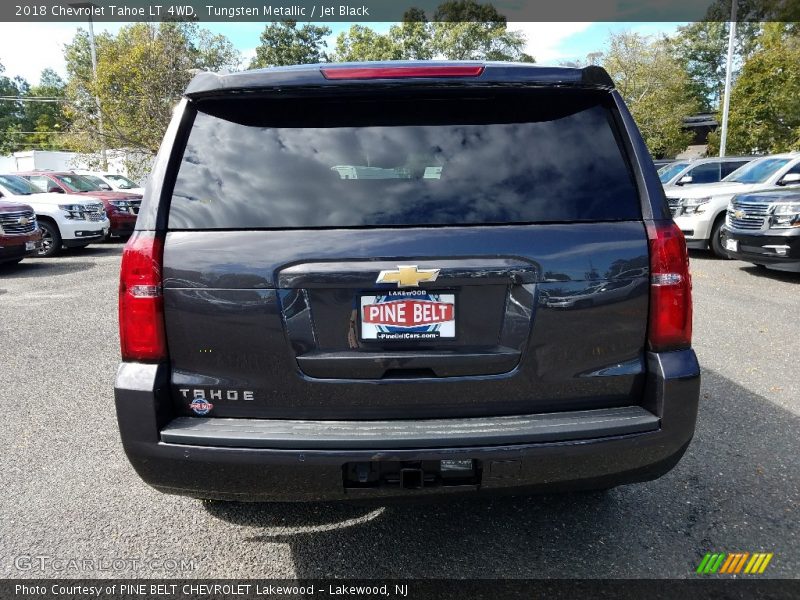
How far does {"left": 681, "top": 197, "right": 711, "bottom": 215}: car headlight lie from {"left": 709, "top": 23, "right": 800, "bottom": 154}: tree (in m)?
18.6

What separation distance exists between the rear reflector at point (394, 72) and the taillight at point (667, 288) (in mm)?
883

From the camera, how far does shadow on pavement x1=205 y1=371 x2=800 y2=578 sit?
101 inches

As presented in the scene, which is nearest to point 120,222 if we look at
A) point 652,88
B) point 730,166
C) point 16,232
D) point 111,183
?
point 111,183

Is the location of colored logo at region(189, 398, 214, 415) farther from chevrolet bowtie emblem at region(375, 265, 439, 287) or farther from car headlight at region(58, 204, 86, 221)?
car headlight at region(58, 204, 86, 221)

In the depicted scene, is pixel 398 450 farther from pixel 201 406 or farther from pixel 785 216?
pixel 785 216

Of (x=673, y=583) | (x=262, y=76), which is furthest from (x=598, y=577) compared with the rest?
(x=262, y=76)

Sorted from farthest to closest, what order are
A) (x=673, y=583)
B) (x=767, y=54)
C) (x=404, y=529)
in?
(x=767, y=54)
(x=404, y=529)
(x=673, y=583)

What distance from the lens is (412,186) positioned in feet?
7.12

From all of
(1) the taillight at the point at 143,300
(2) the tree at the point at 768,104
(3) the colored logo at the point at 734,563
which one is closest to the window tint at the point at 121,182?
(1) the taillight at the point at 143,300

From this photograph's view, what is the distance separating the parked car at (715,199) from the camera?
35.8 feet


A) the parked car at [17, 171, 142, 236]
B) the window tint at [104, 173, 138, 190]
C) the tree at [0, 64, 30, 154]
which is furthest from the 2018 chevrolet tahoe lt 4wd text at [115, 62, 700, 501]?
the tree at [0, 64, 30, 154]

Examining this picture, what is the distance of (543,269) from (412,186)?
0.56 m

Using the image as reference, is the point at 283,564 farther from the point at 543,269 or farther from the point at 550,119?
the point at 550,119

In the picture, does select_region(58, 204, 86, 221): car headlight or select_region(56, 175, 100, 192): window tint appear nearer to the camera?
select_region(58, 204, 86, 221): car headlight
